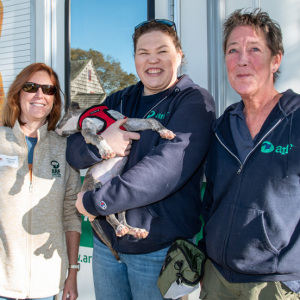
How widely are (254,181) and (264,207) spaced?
0.47 ft

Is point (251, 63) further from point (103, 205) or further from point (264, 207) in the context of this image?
point (103, 205)

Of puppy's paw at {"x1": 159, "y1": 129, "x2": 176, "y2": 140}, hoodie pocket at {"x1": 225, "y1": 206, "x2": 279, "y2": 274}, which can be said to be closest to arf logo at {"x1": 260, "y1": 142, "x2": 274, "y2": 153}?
hoodie pocket at {"x1": 225, "y1": 206, "x2": 279, "y2": 274}

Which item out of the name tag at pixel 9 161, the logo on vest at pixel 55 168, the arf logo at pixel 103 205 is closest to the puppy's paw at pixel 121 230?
the arf logo at pixel 103 205

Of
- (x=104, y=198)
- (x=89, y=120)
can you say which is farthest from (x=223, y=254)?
(x=89, y=120)

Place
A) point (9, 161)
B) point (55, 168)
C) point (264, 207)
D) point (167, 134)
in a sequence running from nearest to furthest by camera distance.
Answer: point (264, 207) < point (167, 134) < point (9, 161) < point (55, 168)

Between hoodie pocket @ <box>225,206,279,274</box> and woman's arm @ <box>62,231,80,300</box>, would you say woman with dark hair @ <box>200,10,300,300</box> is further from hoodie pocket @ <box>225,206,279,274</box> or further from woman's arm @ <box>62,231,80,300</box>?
woman's arm @ <box>62,231,80,300</box>

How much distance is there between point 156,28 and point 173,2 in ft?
2.20

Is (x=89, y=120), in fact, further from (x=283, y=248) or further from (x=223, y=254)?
(x=283, y=248)

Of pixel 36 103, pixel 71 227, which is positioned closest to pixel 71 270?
pixel 71 227

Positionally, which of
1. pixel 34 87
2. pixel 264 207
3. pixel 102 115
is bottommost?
pixel 264 207

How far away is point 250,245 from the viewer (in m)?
→ 1.66

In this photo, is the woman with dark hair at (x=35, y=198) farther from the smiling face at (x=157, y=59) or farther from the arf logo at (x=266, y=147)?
the arf logo at (x=266, y=147)

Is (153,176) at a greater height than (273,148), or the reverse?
(273,148)

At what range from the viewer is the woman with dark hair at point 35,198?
218cm
